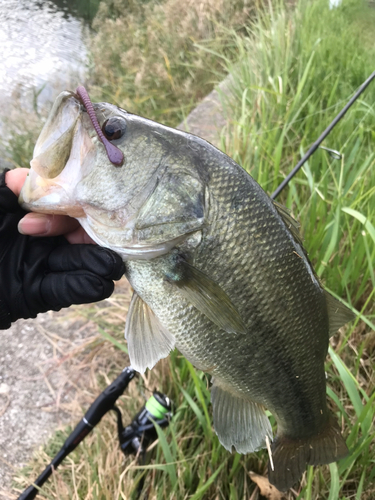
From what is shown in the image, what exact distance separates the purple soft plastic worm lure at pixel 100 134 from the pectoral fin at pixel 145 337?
0.45 meters

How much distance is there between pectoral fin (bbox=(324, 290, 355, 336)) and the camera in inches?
53.3

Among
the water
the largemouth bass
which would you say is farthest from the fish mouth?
the water

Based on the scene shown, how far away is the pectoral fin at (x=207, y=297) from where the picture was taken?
3.73 feet

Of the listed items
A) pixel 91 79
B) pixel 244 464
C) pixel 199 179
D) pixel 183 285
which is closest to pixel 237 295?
pixel 183 285

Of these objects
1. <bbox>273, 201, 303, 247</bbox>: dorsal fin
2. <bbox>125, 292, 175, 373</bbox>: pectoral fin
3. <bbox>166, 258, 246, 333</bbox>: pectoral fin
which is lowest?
<bbox>125, 292, 175, 373</bbox>: pectoral fin

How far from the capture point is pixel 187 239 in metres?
1.16

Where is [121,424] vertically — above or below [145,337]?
below

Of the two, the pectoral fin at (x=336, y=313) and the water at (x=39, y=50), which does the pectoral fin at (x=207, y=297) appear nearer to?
the pectoral fin at (x=336, y=313)

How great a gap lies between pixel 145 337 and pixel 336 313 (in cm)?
69

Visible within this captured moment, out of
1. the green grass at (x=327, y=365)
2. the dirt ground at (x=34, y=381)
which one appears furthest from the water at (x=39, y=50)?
the green grass at (x=327, y=365)

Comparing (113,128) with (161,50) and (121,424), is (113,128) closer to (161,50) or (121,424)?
(121,424)

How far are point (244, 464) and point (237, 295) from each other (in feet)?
3.02

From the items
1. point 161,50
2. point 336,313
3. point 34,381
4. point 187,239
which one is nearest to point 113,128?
point 187,239

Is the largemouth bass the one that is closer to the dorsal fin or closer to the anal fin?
the dorsal fin
